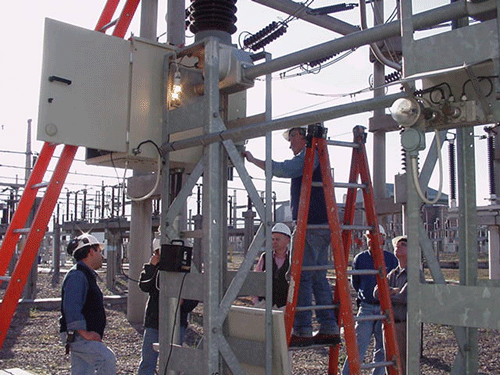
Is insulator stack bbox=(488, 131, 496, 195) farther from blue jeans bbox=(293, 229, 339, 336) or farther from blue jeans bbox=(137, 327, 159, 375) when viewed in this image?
blue jeans bbox=(137, 327, 159, 375)

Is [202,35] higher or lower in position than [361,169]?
higher

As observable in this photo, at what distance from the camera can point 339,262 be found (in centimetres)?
484

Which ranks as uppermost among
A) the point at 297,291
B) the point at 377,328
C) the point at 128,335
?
the point at 297,291

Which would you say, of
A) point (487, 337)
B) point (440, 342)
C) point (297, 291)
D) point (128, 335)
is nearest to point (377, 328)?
point (297, 291)

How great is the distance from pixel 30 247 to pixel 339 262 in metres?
2.49

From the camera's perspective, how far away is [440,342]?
933 cm

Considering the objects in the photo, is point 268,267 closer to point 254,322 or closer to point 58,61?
point 254,322

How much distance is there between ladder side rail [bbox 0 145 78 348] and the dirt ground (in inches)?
120

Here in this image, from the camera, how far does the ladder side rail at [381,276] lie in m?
5.23

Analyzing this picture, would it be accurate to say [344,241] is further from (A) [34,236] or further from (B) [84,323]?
(A) [34,236]

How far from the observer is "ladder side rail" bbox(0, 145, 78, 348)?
16.2 feet

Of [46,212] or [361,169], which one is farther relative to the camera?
[361,169]

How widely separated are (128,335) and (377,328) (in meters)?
5.37

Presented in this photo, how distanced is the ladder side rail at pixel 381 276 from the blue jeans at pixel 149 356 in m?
2.33
